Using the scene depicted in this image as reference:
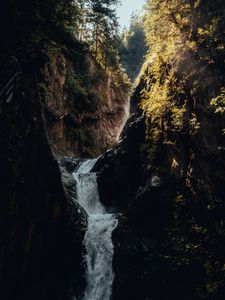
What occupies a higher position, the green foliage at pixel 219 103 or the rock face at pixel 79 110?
the rock face at pixel 79 110

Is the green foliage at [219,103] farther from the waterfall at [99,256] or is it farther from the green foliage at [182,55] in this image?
the waterfall at [99,256]

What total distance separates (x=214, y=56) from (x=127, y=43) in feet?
233

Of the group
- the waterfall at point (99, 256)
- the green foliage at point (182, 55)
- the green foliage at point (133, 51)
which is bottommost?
the waterfall at point (99, 256)

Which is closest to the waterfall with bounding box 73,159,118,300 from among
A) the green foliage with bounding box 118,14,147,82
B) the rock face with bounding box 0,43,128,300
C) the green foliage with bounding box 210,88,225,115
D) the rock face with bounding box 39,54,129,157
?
the rock face with bounding box 0,43,128,300

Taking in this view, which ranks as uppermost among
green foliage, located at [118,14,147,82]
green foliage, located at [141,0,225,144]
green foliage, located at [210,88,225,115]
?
green foliage, located at [118,14,147,82]

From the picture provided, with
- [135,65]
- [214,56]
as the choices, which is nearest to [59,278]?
[214,56]

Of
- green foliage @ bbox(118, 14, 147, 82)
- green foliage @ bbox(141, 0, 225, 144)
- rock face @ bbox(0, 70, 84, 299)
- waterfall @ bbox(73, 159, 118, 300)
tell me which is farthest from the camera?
green foliage @ bbox(118, 14, 147, 82)

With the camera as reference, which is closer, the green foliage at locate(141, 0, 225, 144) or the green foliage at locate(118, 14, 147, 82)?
the green foliage at locate(141, 0, 225, 144)

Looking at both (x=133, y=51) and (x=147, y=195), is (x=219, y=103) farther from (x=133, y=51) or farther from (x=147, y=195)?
(x=133, y=51)

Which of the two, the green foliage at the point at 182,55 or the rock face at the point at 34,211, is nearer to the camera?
the rock face at the point at 34,211

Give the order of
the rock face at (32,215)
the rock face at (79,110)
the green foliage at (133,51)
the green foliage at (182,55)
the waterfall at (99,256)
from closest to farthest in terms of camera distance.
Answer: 1. the rock face at (32,215)
2. the green foliage at (182,55)
3. the waterfall at (99,256)
4. the rock face at (79,110)
5. the green foliage at (133,51)

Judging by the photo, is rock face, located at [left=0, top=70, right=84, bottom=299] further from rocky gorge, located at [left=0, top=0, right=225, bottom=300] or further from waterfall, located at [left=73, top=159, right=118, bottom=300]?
waterfall, located at [left=73, top=159, right=118, bottom=300]

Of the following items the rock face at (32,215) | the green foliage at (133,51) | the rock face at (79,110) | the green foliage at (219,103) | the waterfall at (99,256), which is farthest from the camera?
the green foliage at (133,51)

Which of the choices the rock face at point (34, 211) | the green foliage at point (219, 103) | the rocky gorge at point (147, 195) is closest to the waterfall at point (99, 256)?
the rocky gorge at point (147, 195)
